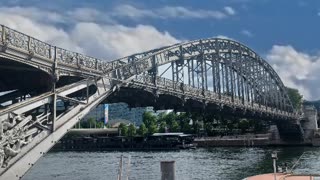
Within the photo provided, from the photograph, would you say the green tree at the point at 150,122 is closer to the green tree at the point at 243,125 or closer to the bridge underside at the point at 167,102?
the green tree at the point at 243,125

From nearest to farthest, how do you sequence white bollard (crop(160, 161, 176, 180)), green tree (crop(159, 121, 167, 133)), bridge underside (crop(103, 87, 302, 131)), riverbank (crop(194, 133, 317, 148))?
1. white bollard (crop(160, 161, 176, 180))
2. bridge underside (crop(103, 87, 302, 131))
3. riverbank (crop(194, 133, 317, 148))
4. green tree (crop(159, 121, 167, 133))

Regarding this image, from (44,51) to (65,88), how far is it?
2.66 m

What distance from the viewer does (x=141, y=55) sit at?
48406 millimetres

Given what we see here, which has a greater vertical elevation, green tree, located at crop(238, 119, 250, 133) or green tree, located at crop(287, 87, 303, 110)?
green tree, located at crop(287, 87, 303, 110)

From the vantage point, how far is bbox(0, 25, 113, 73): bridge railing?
25.6 meters

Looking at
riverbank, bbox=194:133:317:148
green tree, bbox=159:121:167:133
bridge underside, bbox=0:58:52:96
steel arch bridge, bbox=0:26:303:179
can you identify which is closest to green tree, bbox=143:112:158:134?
green tree, bbox=159:121:167:133

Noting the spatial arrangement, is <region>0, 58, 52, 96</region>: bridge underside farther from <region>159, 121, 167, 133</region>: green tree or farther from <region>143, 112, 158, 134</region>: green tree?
<region>159, 121, 167, 133</region>: green tree

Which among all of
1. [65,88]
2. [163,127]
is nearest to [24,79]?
[65,88]

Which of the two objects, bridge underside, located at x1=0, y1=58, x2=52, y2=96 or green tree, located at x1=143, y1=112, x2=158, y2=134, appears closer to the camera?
bridge underside, located at x1=0, y1=58, x2=52, y2=96

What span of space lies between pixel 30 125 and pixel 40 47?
534cm

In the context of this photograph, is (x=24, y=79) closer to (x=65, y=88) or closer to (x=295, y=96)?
(x=65, y=88)

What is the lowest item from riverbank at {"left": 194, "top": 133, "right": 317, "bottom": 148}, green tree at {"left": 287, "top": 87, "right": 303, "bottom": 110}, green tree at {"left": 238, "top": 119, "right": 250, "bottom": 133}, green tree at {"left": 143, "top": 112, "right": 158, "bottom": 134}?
riverbank at {"left": 194, "top": 133, "right": 317, "bottom": 148}

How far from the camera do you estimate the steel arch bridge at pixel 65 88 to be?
24.8 metres

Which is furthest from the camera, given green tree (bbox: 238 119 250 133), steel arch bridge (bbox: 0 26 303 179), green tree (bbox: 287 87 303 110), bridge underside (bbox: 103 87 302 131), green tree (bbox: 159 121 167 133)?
green tree (bbox: 287 87 303 110)
